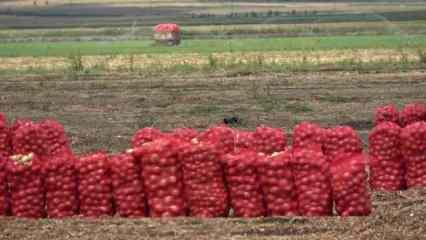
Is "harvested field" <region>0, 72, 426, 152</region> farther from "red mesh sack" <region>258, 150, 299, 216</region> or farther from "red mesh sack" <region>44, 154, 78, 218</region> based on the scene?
"red mesh sack" <region>258, 150, 299, 216</region>

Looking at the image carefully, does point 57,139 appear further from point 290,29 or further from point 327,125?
point 290,29

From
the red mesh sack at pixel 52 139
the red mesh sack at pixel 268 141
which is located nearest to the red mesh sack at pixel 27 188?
the red mesh sack at pixel 52 139

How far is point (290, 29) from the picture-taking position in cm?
7525

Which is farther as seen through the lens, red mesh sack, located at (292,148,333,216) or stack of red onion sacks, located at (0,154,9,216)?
stack of red onion sacks, located at (0,154,9,216)

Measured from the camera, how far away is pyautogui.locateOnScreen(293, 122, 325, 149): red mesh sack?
16.6 m

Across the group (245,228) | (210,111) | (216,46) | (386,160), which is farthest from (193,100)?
(216,46)

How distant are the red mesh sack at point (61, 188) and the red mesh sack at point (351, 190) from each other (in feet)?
11.1

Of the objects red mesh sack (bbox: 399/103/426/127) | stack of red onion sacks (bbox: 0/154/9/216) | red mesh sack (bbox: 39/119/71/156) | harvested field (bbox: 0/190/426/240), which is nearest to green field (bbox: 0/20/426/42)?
red mesh sack (bbox: 399/103/426/127)

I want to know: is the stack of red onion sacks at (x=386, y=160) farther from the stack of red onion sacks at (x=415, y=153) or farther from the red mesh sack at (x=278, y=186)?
the red mesh sack at (x=278, y=186)

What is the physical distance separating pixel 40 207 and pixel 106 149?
26.1 ft

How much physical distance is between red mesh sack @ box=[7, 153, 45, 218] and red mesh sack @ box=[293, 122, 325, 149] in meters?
3.77

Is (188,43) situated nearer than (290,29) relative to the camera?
Yes

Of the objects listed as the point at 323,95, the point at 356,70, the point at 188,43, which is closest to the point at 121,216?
the point at 323,95

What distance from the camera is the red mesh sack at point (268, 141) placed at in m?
16.5
